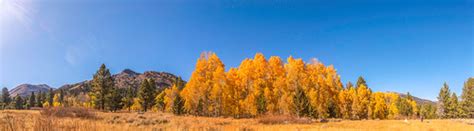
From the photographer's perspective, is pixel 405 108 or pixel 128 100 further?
pixel 405 108

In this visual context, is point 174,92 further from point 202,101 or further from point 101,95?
point 202,101

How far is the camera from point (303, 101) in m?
30.5

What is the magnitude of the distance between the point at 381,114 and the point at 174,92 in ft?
114

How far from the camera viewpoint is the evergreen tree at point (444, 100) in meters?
54.0

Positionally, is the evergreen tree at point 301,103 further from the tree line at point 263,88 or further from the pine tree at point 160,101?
the pine tree at point 160,101

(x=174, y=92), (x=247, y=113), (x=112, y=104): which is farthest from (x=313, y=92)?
(x=112, y=104)

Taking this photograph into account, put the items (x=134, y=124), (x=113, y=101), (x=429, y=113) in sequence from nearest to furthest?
1. (x=134, y=124)
2. (x=113, y=101)
3. (x=429, y=113)

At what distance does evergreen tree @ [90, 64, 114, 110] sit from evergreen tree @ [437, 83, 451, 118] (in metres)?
64.4

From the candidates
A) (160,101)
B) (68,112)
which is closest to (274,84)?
(68,112)

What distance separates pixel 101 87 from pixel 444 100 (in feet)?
216

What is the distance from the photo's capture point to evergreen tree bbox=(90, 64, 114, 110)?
42.3 m

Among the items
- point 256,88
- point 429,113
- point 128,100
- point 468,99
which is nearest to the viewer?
point 256,88

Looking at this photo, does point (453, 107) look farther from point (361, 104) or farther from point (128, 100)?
point (128, 100)

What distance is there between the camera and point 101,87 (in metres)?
42.3
